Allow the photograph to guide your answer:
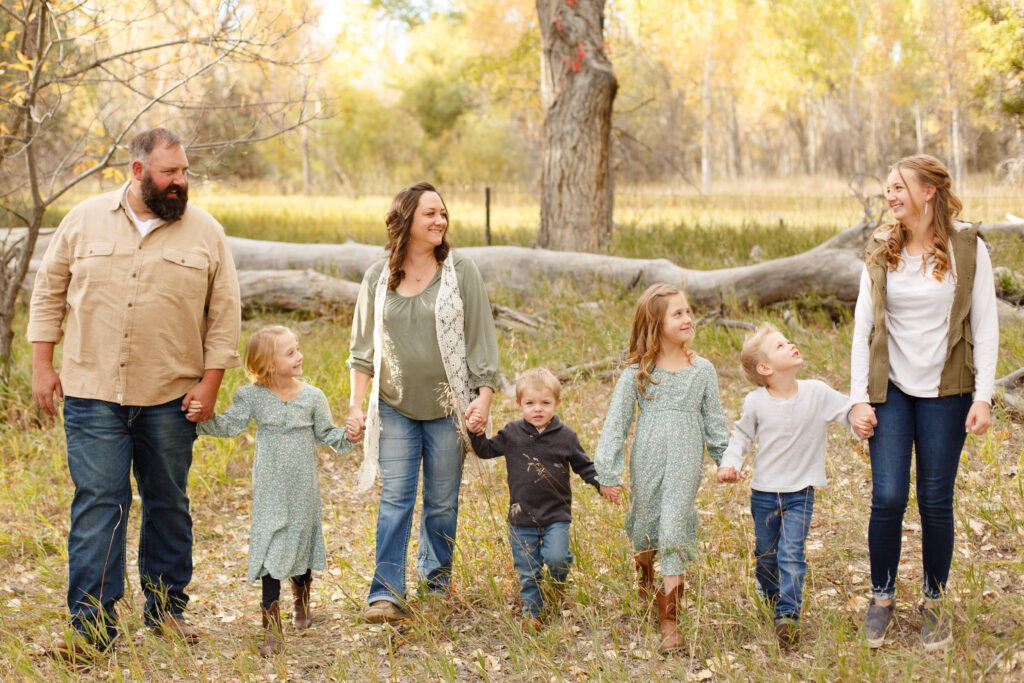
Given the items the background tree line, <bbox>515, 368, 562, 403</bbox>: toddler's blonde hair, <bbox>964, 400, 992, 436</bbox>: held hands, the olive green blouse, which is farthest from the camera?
the background tree line

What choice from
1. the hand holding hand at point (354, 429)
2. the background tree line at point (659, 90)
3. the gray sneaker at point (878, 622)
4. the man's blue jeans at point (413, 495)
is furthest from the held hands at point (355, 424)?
the background tree line at point (659, 90)

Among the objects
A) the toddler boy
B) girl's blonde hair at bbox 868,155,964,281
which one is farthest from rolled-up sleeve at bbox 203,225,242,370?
girl's blonde hair at bbox 868,155,964,281

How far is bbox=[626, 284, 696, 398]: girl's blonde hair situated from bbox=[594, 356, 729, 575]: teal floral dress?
40 mm

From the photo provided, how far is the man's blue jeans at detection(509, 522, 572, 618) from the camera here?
3754mm

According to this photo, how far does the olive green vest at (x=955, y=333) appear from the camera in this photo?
338 centimetres

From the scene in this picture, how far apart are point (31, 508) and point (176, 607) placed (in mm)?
2107

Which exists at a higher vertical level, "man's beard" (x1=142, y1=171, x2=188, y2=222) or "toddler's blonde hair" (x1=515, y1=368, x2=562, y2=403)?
"man's beard" (x1=142, y1=171, x2=188, y2=222)

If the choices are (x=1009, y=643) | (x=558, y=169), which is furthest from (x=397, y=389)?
(x=558, y=169)

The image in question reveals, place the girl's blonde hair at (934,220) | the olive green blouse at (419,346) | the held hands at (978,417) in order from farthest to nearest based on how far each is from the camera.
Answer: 1. the olive green blouse at (419,346)
2. the girl's blonde hair at (934,220)
3. the held hands at (978,417)

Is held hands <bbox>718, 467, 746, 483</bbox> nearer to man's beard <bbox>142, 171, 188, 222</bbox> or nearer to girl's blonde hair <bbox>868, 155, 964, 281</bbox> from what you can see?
girl's blonde hair <bbox>868, 155, 964, 281</bbox>

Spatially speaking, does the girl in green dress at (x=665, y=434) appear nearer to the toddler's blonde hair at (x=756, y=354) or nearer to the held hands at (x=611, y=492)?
the held hands at (x=611, y=492)

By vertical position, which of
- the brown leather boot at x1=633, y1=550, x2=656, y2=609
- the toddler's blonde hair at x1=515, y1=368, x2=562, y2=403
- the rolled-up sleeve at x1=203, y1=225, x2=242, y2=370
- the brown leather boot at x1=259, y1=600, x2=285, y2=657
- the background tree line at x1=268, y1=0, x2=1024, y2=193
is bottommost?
the brown leather boot at x1=259, y1=600, x2=285, y2=657

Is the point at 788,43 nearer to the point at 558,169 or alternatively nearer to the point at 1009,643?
the point at 558,169

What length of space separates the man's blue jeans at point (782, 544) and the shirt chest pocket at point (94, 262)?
282cm
